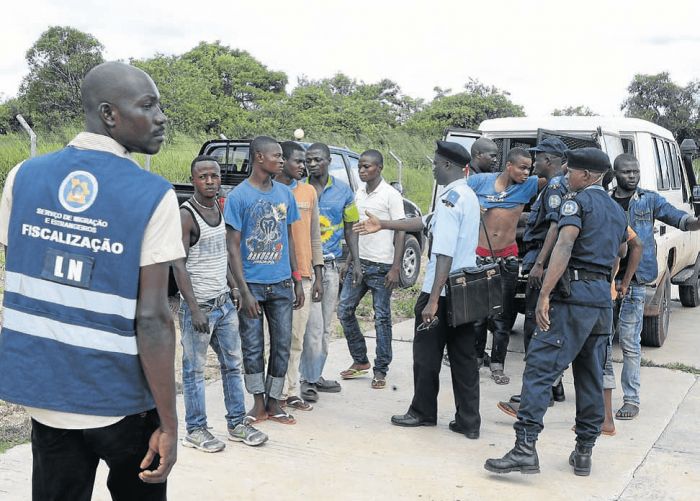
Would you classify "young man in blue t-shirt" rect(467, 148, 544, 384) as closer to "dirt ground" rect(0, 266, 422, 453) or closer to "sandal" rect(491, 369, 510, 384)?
"sandal" rect(491, 369, 510, 384)

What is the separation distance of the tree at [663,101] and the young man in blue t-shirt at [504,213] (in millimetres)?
32705

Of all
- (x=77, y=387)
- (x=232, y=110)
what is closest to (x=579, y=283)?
(x=77, y=387)

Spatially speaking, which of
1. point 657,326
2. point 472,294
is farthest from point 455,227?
point 657,326

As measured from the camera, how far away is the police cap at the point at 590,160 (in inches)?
166

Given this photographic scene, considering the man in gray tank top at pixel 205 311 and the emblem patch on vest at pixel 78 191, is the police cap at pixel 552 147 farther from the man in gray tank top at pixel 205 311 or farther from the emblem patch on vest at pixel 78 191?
the emblem patch on vest at pixel 78 191

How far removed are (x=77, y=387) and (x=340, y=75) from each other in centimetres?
4129

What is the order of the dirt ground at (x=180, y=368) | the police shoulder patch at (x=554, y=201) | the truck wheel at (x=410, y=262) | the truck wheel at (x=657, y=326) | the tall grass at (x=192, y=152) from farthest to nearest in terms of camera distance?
the tall grass at (x=192, y=152), the truck wheel at (x=410, y=262), the truck wheel at (x=657, y=326), the police shoulder patch at (x=554, y=201), the dirt ground at (x=180, y=368)

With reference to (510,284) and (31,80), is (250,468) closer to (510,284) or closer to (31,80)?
(510,284)

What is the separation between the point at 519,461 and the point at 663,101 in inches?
1450

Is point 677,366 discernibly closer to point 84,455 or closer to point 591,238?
point 591,238

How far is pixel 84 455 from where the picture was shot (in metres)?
2.23

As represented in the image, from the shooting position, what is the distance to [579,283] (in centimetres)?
420

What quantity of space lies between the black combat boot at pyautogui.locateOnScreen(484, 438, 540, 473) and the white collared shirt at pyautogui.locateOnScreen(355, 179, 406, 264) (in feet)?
6.87

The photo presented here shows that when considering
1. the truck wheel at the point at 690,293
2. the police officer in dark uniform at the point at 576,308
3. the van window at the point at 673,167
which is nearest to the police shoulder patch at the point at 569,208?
the police officer in dark uniform at the point at 576,308
